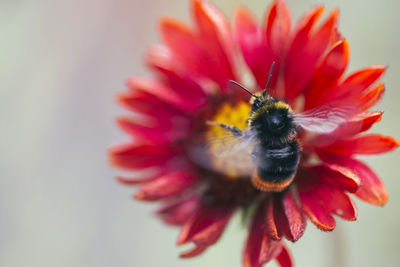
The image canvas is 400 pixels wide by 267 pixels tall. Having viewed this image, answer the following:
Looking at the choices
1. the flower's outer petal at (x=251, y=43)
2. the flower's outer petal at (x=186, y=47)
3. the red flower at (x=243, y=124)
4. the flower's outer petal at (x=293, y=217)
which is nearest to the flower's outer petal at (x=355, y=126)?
the red flower at (x=243, y=124)

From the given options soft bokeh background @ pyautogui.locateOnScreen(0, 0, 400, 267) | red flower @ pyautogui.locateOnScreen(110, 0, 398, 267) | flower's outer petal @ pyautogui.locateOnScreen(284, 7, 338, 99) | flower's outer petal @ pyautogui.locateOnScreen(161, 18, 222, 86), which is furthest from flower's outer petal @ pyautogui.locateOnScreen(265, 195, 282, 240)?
soft bokeh background @ pyautogui.locateOnScreen(0, 0, 400, 267)

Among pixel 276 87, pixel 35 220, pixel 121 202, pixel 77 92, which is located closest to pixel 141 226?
pixel 121 202

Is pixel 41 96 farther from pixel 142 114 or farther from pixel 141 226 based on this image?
pixel 142 114

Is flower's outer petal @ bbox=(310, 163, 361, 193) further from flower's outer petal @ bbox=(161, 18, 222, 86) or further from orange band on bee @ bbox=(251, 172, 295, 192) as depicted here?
flower's outer petal @ bbox=(161, 18, 222, 86)

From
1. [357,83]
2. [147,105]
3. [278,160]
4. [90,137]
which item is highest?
[90,137]

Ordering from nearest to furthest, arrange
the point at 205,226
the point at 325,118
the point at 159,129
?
the point at 325,118, the point at 205,226, the point at 159,129

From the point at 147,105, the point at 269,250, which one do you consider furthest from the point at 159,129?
the point at 269,250

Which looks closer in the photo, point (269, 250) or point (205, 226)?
point (269, 250)

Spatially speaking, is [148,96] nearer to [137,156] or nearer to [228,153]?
[137,156]
